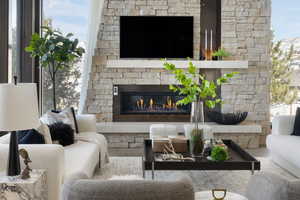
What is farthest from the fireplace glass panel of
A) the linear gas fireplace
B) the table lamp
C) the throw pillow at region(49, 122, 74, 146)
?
the table lamp

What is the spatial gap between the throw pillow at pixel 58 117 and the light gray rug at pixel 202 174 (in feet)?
2.22

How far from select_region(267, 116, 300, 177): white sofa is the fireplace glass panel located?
2.00 metres

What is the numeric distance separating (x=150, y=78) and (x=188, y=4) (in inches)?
54.0

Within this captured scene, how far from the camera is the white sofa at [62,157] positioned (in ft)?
8.61

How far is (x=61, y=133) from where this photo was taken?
3.87 meters

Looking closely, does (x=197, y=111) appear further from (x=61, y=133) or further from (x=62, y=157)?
(x=62, y=157)

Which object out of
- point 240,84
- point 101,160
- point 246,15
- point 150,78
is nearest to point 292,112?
point 240,84

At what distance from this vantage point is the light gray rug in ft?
12.4

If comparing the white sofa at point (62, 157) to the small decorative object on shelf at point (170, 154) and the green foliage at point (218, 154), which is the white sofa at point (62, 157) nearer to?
the small decorative object on shelf at point (170, 154)

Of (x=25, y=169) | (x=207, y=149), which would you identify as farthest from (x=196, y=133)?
(x=25, y=169)

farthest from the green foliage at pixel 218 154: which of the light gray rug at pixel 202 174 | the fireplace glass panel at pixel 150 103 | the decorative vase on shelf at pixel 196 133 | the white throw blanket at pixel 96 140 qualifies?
the fireplace glass panel at pixel 150 103

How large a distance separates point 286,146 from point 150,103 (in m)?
2.75

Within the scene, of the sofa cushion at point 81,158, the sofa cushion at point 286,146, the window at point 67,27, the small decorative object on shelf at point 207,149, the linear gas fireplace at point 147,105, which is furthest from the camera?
the linear gas fireplace at point 147,105

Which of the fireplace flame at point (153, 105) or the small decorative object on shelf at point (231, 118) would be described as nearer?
the small decorative object on shelf at point (231, 118)
